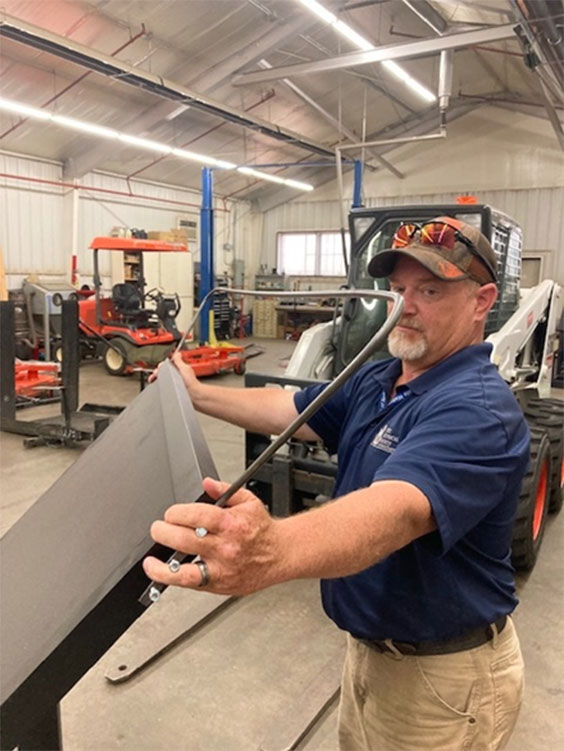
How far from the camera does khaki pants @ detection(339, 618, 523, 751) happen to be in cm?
123

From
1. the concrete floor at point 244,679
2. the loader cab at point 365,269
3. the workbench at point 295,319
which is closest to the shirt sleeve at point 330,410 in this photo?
the concrete floor at point 244,679

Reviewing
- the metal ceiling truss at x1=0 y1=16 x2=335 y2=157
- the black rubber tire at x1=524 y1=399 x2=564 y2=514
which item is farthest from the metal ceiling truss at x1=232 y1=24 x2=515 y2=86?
the black rubber tire at x1=524 y1=399 x2=564 y2=514

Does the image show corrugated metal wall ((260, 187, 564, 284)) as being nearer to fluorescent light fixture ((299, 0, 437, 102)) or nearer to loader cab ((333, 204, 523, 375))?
fluorescent light fixture ((299, 0, 437, 102))

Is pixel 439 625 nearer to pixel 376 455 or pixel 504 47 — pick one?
pixel 376 455

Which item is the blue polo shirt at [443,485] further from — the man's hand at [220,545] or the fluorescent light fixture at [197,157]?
the fluorescent light fixture at [197,157]

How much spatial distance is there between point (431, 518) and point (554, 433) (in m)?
3.21

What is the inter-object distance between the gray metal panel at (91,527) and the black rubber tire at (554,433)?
3097 millimetres

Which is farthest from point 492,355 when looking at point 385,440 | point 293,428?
point 293,428

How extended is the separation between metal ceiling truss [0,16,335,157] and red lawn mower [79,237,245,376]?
2.15 meters

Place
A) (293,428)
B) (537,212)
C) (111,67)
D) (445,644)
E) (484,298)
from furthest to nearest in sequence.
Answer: (537,212) → (111,67) → (484,298) → (445,644) → (293,428)

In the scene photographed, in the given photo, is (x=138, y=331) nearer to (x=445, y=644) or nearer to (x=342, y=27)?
(x=342, y=27)

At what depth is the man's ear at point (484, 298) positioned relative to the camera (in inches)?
51.1

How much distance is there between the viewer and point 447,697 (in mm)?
1234

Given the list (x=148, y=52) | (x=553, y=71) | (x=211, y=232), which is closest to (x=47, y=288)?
(x=211, y=232)
